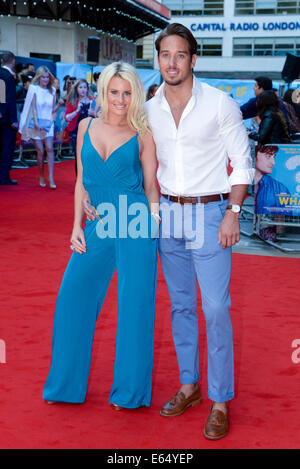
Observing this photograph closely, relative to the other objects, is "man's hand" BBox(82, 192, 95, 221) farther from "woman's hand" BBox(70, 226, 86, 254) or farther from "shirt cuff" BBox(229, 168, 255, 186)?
"shirt cuff" BBox(229, 168, 255, 186)

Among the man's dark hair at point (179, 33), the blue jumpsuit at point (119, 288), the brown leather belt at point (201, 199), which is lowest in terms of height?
the blue jumpsuit at point (119, 288)

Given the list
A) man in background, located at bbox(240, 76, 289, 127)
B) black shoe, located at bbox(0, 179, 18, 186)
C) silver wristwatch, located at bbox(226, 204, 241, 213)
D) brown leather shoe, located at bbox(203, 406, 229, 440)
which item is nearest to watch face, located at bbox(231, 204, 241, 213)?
silver wristwatch, located at bbox(226, 204, 241, 213)

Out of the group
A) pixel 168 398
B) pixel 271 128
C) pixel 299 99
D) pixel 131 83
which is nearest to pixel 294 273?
pixel 271 128

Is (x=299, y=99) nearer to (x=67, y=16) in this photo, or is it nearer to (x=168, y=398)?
(x=168, y=398)

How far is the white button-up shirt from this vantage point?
311 centimetres

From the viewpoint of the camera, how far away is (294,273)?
669 cm

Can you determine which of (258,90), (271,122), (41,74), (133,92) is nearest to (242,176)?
(133,92)

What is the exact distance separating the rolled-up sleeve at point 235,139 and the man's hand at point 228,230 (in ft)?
0.58

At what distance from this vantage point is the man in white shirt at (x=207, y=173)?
3.11m

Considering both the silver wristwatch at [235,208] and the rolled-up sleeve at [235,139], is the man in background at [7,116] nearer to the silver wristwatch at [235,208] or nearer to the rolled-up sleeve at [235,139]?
the rolled-up sleeve at [235,139]

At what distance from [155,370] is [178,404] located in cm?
66

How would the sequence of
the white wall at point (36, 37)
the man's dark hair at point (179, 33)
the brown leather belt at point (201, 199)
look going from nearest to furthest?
the man's dark hair at point (179, 33)
the brown leather belt at point (201, 199)
the white wall at point (36, 37)

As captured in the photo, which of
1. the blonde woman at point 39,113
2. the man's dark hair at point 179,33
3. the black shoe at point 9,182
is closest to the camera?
the man's dark hair at point 179,33

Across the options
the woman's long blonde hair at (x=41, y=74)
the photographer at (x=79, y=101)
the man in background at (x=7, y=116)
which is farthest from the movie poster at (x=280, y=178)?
the photographer at (x=79, y=101)
